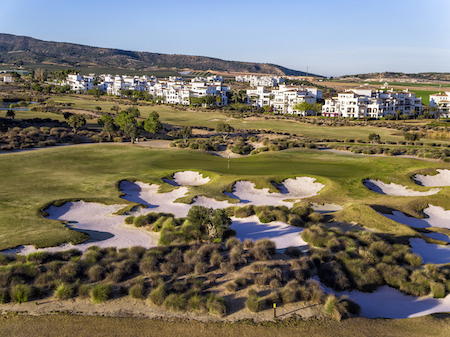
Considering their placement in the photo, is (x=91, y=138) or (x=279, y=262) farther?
(x=91, y=138)

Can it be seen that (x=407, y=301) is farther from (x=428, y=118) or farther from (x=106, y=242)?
(x=428, y=118)

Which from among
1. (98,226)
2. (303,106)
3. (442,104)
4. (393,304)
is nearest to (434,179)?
(393,304)

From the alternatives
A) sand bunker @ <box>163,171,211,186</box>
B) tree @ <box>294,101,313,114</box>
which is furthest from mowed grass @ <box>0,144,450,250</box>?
tree @ <box>294,101,313,114</box>

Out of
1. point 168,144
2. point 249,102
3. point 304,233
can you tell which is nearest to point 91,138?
point 168,144

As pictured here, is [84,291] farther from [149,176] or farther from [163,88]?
[163,88]

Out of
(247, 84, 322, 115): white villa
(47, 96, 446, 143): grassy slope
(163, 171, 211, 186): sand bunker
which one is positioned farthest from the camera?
(247, 84, 322, 115): white villa

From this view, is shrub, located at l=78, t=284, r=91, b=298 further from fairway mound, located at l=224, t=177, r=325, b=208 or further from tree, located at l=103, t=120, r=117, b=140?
tree, located at l=103, t=120, r=117, b=140
